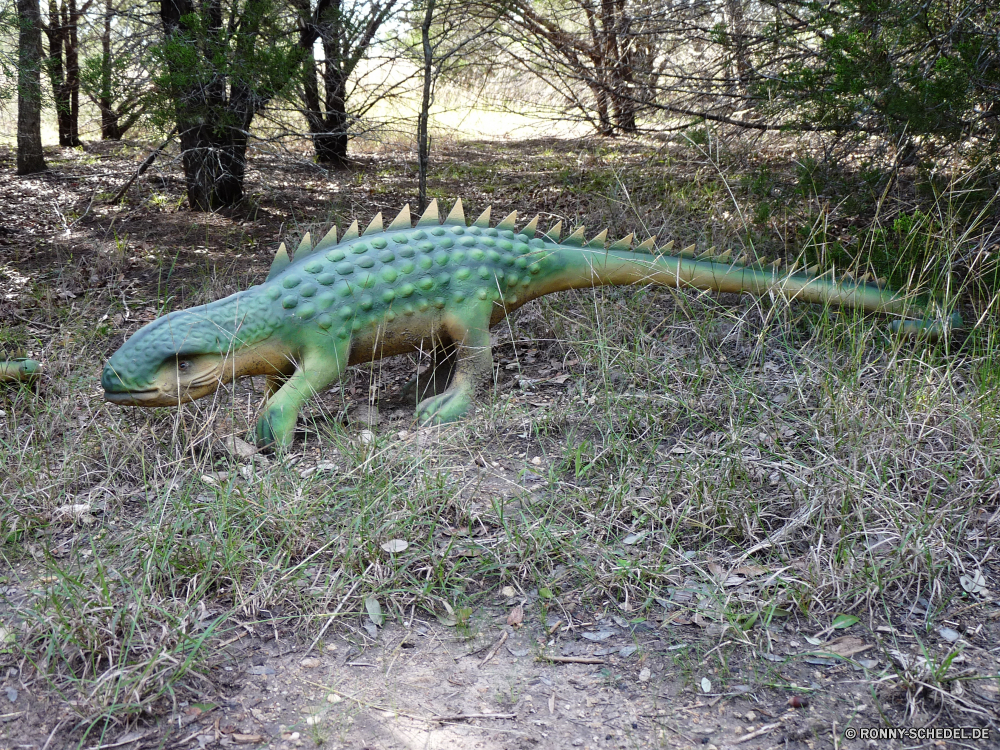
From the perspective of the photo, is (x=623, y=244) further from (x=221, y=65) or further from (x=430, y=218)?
(x=221, y=65)

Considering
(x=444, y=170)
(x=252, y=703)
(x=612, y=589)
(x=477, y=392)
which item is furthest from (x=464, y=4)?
(x=252, y=703)

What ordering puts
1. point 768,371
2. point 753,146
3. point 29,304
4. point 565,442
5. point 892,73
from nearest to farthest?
point 565,442 → point 768,371 → point 892,73 → point 29,304 → point 753,146

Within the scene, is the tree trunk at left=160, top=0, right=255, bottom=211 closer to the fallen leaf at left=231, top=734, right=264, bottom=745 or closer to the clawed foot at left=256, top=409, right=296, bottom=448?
the clawed foot at left=256, top=409, right=296, bottom=448

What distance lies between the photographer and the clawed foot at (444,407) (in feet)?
12.1

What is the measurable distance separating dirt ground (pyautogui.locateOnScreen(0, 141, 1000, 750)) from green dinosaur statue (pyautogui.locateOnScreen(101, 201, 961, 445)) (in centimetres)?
104

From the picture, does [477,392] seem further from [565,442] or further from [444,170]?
[444,170]

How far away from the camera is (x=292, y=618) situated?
2.57 meters

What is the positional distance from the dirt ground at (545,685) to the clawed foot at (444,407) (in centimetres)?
116

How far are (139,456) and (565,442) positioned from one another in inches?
71.4

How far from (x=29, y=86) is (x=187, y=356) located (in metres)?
3.51

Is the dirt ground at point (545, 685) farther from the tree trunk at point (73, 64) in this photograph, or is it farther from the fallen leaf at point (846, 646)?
the tree trunk at point (73, 64)

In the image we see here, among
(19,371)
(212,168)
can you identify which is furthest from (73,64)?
(19,371)

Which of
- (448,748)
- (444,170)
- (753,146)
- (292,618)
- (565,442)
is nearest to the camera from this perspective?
(448,748)

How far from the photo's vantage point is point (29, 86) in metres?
5.58
